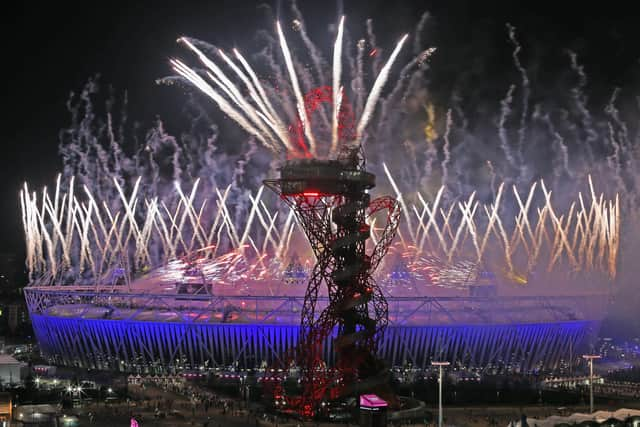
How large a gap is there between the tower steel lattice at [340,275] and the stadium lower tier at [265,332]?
23574mm

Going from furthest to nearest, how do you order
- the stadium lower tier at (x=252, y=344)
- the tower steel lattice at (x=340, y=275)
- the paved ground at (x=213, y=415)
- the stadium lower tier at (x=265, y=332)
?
the stadium lower tier at (x=265, y=332) → the stadium lower tier at (x=252, y=344) → the tower steel lattice at (x=340, y=275) → the paved ground at (x=213, y=415)

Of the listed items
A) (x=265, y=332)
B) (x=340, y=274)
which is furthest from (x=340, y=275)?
(x=265, y=332)

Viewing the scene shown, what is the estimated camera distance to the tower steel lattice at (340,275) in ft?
177

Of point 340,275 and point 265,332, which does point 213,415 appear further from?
point 265,332

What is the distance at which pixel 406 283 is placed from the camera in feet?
279

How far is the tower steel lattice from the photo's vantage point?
2120 inches

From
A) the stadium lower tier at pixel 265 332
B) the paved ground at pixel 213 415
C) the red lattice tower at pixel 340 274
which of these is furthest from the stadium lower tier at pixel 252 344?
the red lattice tower at pixel 340 274

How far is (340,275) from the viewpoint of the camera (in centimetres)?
5378

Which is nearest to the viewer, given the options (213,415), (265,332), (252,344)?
(213,415)

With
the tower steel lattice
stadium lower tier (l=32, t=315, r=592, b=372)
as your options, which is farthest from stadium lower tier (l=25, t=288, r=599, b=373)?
the tower steel lattice

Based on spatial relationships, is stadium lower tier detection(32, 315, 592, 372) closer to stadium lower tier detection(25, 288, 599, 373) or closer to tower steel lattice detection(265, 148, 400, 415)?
stadium lower tier detection(25, 288, 599, 373)

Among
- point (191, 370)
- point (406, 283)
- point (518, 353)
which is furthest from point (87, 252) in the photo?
point (518, 353)

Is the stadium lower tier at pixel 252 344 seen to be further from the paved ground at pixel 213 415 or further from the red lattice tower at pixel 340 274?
the red lattice tower at pixel 340 274

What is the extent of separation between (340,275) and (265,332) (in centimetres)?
2714
